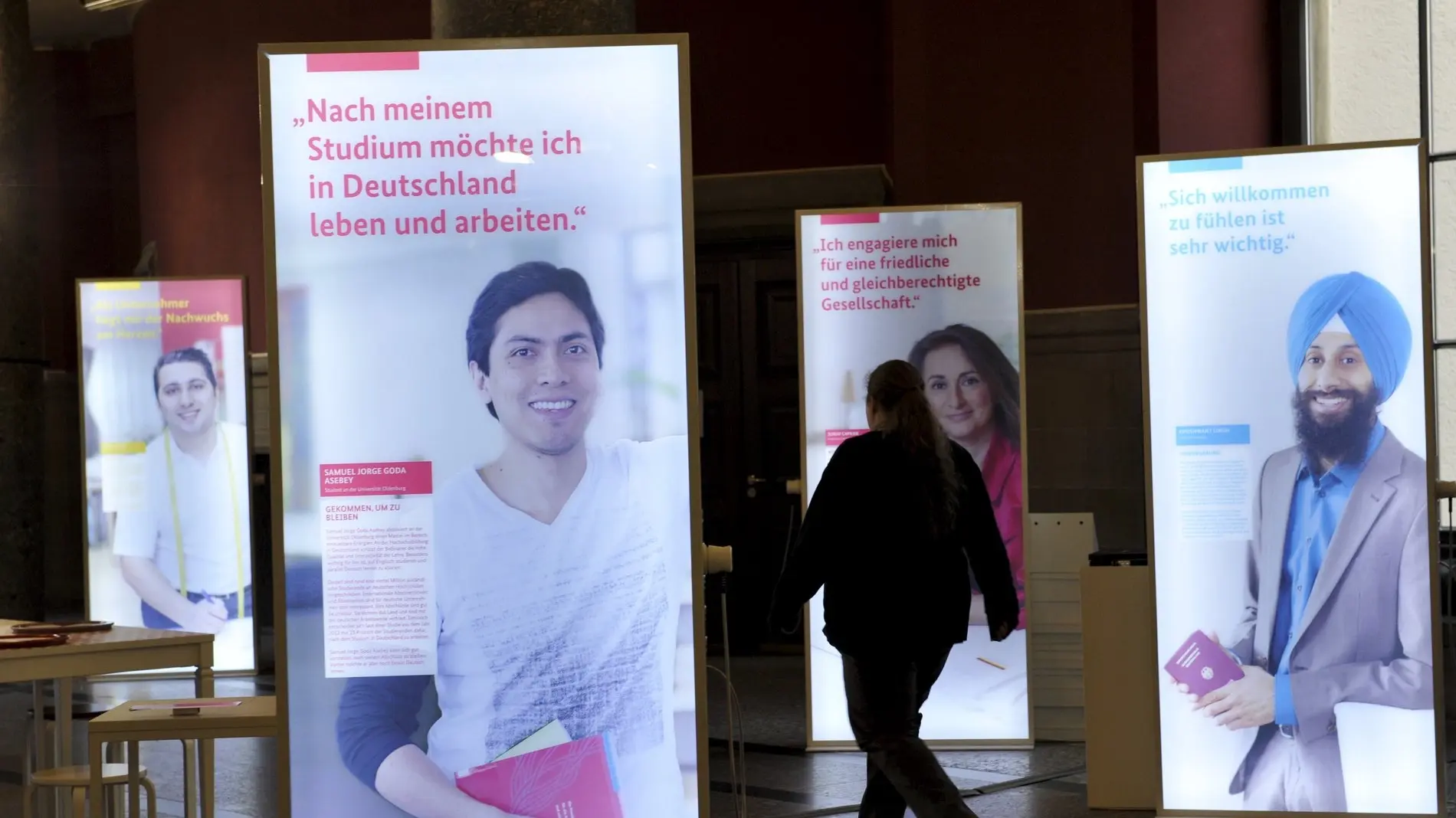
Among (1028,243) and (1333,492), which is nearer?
(1333,492)

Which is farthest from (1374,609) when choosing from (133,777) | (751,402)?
(751,402)

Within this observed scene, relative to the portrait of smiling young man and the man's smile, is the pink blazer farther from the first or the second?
the man's smile

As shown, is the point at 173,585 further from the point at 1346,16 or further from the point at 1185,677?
the point at 1346,16

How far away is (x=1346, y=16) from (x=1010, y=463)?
2765 millimetres

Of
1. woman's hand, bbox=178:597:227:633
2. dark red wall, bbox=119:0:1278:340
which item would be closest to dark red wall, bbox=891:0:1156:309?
dark red wall, bbox=119:0:1278:340

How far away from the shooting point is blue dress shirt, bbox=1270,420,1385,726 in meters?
4.29

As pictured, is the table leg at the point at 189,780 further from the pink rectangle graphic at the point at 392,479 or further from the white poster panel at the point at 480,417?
the pink rectangle graphic at the point at 392,479

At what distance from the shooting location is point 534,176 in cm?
268

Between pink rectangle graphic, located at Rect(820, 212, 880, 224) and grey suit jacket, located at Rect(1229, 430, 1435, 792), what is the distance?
7.35 feet

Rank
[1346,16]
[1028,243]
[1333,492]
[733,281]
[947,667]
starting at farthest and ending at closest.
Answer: [733,281], [1028,243], [1346,16], [947,667], [1333,492]

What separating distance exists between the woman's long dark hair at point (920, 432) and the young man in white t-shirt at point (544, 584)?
1259 mm

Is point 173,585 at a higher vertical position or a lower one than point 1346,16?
lower

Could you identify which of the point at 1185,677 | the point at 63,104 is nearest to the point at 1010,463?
the point at 1185,677

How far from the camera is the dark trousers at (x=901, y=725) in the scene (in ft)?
12.3
